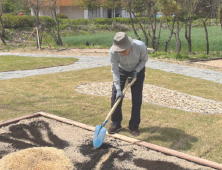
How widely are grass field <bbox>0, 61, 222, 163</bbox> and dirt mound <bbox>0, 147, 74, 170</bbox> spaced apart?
1225 millimetres

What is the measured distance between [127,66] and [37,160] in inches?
71.8

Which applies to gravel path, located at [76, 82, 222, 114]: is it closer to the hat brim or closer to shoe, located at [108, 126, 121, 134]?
shoe, located at [108, 126, 121, 134]

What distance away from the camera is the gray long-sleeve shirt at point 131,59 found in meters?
3.80

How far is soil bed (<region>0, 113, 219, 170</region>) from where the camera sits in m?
3.30

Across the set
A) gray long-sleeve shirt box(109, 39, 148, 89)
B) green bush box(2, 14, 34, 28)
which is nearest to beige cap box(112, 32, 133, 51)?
gray long-sleeve shirt box(109, 39, 148, 89)

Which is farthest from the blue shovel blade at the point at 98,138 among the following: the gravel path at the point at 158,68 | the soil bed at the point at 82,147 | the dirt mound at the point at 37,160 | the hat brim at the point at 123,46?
the gravel path at the point at 158,68

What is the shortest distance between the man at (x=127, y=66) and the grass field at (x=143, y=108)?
0.40m

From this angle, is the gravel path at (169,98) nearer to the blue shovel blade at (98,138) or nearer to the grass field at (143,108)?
the grass field at (143,108)

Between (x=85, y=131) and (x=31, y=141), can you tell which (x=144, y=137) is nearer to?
(x=85, y=131)

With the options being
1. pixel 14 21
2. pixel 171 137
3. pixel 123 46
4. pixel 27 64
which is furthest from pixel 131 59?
pixel 14 21

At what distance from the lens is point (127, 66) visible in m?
3.99

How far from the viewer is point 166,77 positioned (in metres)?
8.78

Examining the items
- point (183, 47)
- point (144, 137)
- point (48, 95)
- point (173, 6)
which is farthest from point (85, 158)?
point (183, 47)

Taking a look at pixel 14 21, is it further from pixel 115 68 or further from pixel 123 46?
pixel 123 46
